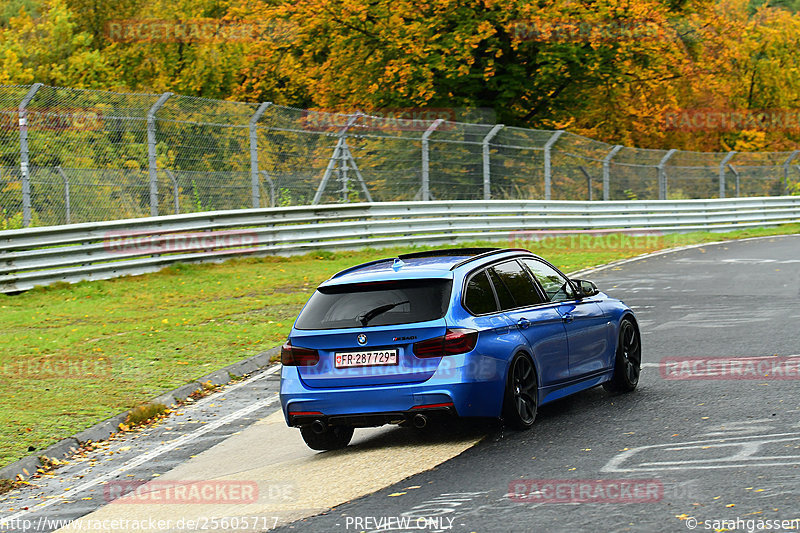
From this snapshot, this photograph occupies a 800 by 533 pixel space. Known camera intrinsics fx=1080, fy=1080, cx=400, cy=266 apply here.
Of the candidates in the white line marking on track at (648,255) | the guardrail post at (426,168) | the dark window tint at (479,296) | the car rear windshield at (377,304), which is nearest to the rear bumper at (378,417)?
the car rear windshield at (377,304)

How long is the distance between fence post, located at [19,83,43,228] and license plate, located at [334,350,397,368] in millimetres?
11232

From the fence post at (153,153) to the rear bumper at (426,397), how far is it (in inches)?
499

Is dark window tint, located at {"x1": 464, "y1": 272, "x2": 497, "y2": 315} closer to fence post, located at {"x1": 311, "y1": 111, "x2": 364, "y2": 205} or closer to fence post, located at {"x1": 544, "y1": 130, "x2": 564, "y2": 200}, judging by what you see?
fence post, located at {"x1": 311, "y1": 111, "x2": 364, "y2": 205}

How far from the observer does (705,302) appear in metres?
15.4

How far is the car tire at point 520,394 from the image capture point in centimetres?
782

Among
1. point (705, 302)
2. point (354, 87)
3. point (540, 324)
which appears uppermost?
point (354, 87)

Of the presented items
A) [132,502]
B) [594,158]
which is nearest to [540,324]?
[132,502]

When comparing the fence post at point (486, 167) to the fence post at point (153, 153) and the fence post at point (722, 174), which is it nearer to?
the fence post at point (153, 153)

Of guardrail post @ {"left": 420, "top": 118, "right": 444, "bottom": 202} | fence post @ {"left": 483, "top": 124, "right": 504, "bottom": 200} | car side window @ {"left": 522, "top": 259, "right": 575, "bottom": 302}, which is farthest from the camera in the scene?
fence post @ {"left": 483, "top": 124, "right": 504, "bottom": 200}

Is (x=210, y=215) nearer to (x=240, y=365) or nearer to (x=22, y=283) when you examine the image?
(x=22, y=283)

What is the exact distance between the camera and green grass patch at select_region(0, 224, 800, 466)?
9.75 m

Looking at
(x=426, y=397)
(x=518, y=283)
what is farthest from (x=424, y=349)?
(x=518, y=283)

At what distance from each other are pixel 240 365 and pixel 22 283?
24.6ft

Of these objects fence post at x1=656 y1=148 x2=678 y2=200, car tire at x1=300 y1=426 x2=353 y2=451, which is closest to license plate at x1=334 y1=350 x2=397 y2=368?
car tire at x1=300 y1=426 x2=353 y2=451
